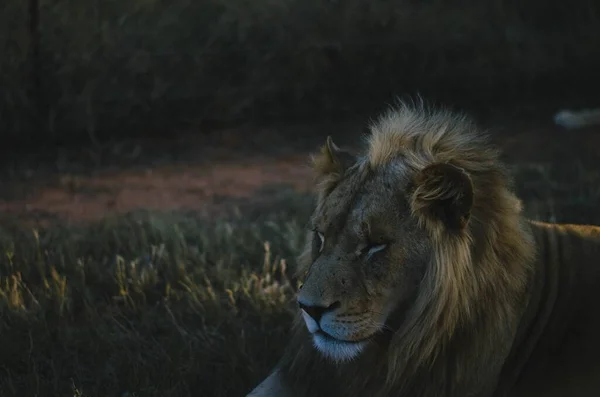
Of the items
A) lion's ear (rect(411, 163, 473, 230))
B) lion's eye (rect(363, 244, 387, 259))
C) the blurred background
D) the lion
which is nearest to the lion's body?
the lion

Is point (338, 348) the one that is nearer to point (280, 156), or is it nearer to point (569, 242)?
point (569, 242)

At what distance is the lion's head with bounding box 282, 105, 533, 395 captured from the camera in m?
3.05

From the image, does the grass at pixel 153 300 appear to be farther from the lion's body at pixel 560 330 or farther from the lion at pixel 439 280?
the lion's body at pixel 560 330

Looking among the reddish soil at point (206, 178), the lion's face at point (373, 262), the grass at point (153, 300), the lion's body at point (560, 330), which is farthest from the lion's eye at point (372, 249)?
the reddish soil at point (206, 178)

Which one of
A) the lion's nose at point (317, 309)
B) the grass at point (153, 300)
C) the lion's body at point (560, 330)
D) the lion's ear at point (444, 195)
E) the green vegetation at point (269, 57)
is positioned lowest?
the grass at point (153, 300)

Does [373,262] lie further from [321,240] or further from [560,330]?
[560,330]

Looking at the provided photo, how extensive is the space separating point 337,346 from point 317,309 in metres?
0.15

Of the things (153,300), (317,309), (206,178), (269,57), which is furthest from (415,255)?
(269,57)

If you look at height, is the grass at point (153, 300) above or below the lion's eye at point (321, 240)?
below

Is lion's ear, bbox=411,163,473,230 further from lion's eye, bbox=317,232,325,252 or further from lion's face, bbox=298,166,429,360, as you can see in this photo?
lion's eye, bbox=317,232,325,252

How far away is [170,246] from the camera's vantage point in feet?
18.2

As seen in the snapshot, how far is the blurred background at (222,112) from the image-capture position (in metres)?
5.52

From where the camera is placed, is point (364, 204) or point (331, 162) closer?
point (364, 204)

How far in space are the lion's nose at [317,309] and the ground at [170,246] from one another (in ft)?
4.18
